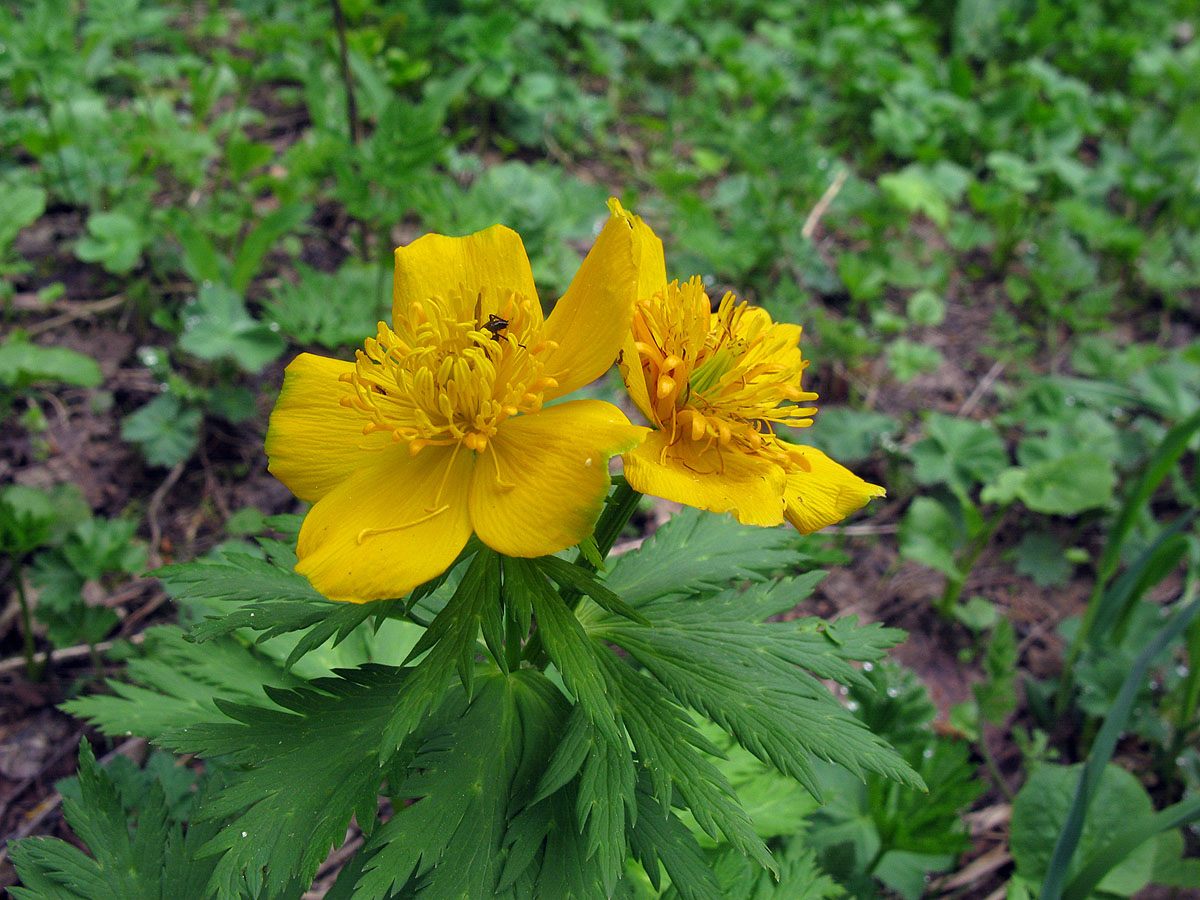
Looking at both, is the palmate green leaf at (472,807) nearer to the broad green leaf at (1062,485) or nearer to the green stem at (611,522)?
the green stem at (611,522)

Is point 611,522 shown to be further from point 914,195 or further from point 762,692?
point 914,195

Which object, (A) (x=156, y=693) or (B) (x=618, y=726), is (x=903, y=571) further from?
(A) (x=156, y=693)

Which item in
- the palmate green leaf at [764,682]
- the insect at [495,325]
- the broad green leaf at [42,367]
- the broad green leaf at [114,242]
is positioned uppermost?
the insect at [495,325]

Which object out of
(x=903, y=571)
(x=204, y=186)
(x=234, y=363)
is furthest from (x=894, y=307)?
(x=204, y=186)

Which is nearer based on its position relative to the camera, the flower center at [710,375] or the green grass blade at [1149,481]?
the flower center at [710,375]

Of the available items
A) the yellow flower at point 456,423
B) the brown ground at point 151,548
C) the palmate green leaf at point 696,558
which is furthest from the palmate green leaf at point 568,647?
the brown ground at point 151,548

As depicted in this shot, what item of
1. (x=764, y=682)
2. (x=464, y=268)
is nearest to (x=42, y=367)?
(x=464, y=268)

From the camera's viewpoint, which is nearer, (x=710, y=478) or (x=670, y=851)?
(x=710, y=478)
